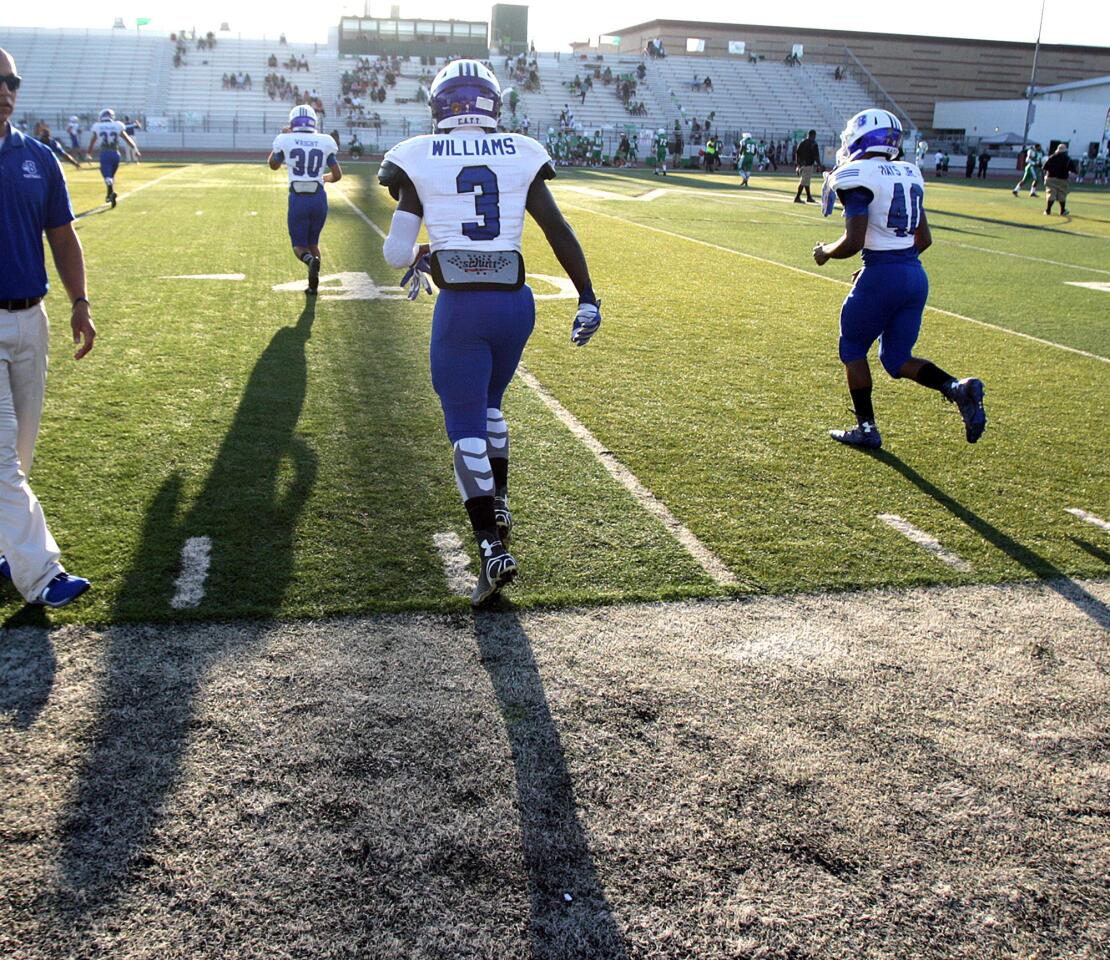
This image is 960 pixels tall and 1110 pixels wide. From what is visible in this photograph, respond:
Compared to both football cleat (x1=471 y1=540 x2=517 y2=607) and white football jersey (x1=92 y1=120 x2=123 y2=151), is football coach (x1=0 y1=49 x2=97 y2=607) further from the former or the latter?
white football jersey (x1=92 y1=120 x2=123 y2=151)

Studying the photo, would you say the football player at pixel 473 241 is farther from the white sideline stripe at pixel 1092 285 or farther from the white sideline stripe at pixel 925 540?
the white sideline stripe at pixel 1092 285

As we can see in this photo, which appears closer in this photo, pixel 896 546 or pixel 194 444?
pixel 896 546

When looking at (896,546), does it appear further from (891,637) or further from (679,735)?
(679,735)

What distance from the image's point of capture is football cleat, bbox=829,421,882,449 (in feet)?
19.0

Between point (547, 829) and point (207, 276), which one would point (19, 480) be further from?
point (207, 276)

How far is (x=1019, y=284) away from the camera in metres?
12.4

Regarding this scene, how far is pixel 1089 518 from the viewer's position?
4.76 meters

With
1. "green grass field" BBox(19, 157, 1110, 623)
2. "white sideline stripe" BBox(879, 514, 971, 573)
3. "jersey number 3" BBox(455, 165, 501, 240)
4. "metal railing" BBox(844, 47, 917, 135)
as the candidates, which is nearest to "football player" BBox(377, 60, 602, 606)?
"jersey number 3" BBox(455, 165, 501, 240)

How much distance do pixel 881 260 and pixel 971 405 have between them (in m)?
1.00

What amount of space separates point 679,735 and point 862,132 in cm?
408

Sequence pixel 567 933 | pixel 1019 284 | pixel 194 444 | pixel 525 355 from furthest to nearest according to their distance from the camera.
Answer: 1. pixel 1019 284
2. pixel 525 355
3. pixel 194 444
4. pixel 567 933

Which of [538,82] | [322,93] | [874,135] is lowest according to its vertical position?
[874,135]

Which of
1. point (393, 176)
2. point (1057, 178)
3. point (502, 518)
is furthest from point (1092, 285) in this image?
point (1057, 178)

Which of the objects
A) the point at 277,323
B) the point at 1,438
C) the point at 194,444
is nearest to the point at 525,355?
the point at 277,323
